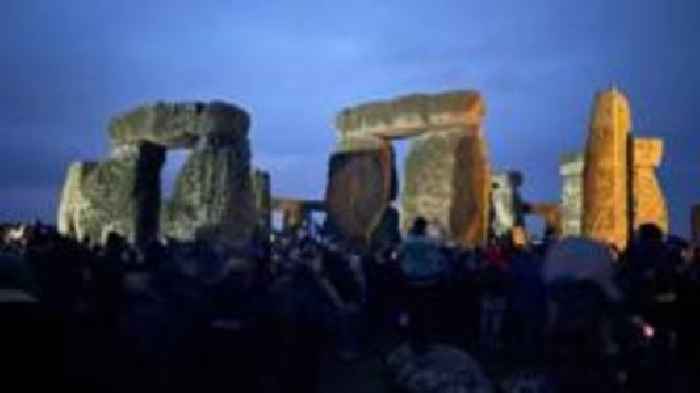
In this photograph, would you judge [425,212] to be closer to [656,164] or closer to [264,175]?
[656,164]

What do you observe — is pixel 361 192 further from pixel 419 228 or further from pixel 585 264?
pixel 585 264

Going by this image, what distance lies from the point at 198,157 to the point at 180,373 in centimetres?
913

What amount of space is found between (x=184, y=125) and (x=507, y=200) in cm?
1181

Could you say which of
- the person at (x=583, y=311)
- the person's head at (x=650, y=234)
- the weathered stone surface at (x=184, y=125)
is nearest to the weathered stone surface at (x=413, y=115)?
the weathered stone surface at (x=184, y=125)

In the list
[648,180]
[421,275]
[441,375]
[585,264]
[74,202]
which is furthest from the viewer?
[648,180]

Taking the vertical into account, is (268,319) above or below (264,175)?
below

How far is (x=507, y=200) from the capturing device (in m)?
26.6

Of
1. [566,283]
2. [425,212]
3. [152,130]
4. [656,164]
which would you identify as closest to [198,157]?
[152,130]

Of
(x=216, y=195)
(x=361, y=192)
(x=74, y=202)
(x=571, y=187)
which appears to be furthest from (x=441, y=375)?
(x=571, y=187)

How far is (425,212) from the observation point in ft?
55.7

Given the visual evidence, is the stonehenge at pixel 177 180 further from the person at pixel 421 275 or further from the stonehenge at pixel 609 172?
the person at pixel 421 275

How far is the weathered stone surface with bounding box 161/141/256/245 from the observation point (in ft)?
53.5

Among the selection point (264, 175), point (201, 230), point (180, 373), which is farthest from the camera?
point (264, 175)

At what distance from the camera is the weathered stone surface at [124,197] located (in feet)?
55.3
